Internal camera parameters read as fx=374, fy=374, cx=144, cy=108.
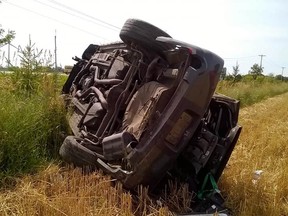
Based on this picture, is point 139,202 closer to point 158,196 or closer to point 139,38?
point 158,196

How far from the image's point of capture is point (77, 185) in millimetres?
3348

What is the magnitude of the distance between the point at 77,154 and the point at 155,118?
0.95 metres

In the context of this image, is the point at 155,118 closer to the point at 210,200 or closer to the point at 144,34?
the point at 210,200

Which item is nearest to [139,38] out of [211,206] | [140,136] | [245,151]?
[140,136]

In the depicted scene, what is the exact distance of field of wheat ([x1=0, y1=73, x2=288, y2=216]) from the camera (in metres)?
2.91

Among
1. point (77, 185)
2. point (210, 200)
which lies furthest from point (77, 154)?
point (210, 200)

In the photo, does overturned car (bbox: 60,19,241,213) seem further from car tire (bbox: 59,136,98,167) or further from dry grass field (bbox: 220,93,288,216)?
dry grass field (bbox: 220,93,288,216)

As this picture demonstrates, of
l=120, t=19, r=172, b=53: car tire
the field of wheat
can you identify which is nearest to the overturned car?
l=120, t=19, r=172, b=53: car tire

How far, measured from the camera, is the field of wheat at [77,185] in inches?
115

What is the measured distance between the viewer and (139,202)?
3.13 meters

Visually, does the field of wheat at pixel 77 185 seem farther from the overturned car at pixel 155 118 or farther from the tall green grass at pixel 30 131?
the overturned car at pixel 155 118

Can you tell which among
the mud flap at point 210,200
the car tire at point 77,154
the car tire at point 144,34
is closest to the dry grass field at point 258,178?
the mud flap at point 210,200

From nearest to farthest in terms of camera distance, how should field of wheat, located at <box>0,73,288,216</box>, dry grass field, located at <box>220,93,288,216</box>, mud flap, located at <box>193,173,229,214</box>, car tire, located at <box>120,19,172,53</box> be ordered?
field of wheat, located at <box>0,73,288,216</box>, mud flap, located at <box>193,173,229,214</box>, dry grass field, located at <box>220,93,288,216</box>, car tire, located at <box>120,19,172,53</box>

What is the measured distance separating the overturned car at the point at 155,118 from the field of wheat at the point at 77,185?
0.62 feet
